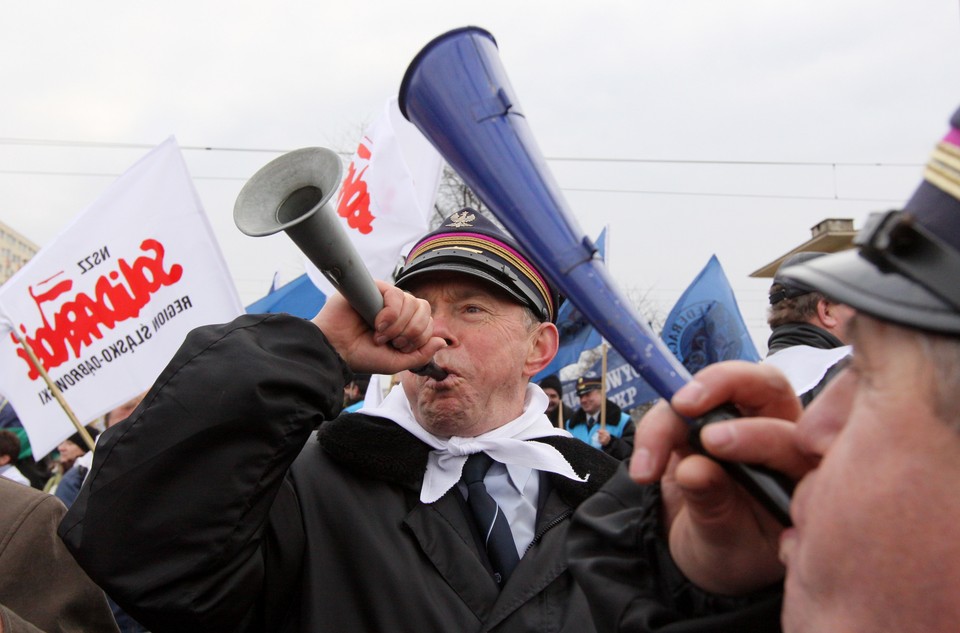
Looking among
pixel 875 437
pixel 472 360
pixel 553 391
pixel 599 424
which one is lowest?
pixel 599 424

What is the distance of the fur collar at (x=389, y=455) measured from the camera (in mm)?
2188

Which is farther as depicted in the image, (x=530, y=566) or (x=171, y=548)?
(x=530, y=566)

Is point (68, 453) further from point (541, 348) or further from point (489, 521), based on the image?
point (489, 521)

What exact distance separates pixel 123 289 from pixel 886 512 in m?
4.34

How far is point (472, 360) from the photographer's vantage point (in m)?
2.48

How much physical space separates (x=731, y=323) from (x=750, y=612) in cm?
590

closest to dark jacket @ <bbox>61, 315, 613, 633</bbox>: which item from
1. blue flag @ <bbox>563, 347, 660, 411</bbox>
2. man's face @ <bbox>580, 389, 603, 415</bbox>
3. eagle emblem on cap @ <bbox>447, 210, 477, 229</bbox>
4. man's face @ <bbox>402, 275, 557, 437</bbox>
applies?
man's face @ <bbox>402, 275, 557, 437</bbox>

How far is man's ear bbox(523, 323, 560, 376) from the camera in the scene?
2.71 meters

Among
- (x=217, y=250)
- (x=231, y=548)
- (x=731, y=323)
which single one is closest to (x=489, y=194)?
(x=231, y=548)

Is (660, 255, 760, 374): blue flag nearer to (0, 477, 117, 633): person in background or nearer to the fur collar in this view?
the fur collar

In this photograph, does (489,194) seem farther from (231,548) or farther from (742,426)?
(231,548)

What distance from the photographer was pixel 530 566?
2027mm

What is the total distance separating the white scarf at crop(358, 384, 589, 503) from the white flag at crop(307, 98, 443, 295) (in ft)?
7.57

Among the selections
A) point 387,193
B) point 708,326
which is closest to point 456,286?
point 387,193
